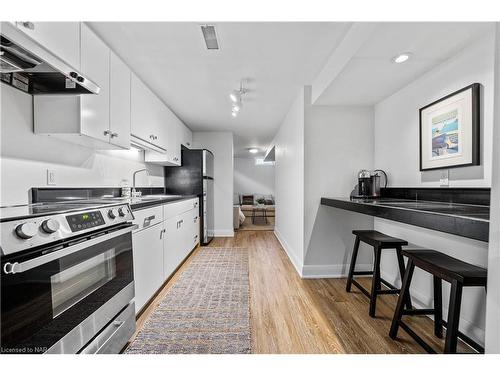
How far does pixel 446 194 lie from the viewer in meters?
1.92

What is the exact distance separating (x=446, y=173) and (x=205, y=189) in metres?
3.68

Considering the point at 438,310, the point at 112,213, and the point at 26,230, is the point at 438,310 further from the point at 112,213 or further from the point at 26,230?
the point at 26,230

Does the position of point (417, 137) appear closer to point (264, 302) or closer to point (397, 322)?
point (397, 322)

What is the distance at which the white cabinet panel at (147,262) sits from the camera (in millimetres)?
2004

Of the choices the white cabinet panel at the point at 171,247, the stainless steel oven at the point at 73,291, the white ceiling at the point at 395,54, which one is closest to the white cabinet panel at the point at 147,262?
the white cabinet panel at the point at 171,247

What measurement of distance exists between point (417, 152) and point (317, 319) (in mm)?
1771

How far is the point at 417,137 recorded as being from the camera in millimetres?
2297

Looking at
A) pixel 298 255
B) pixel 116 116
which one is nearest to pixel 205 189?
pixel 298 255

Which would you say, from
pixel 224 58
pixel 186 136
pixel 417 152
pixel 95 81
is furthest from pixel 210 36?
pixel 186 136

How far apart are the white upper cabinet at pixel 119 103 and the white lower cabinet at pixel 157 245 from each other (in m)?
0.72

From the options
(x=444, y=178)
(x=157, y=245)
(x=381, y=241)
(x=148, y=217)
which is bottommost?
(x=157, y=245)

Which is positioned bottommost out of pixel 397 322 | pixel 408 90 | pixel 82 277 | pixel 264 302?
pixel 264 302
